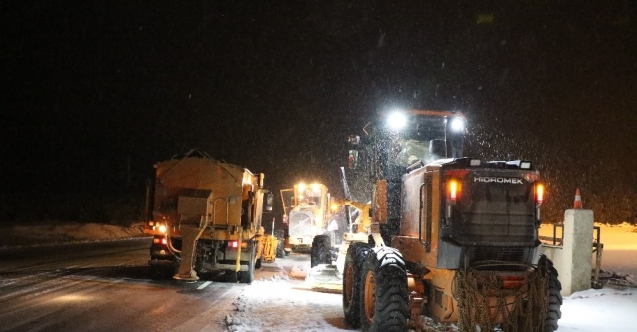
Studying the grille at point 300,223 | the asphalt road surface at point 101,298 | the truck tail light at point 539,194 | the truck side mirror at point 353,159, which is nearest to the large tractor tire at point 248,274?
the asphalt road surface at point 101,298

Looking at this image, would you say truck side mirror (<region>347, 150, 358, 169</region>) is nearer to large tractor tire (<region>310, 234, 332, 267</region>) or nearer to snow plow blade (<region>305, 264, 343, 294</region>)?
snow plow blade (<region>305, 264, 343, 294</region>)

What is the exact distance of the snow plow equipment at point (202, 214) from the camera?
55.4 ft

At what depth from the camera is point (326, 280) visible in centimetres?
1588

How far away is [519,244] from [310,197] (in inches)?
651

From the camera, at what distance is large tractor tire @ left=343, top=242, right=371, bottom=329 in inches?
419

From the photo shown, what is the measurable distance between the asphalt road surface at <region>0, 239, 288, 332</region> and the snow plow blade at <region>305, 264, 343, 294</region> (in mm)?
1882

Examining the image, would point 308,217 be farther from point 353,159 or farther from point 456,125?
point 456,125

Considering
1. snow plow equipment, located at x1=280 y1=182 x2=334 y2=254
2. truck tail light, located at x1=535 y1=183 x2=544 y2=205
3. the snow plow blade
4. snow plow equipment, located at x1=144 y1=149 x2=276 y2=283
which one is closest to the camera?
truck tail light, located at x1=535 y1=183 x2=544 y2=205

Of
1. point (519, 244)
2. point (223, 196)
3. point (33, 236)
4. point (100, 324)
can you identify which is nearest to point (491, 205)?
point (519, 244)

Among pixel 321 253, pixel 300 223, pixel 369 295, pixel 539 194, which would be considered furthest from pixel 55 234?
pixel 539 194

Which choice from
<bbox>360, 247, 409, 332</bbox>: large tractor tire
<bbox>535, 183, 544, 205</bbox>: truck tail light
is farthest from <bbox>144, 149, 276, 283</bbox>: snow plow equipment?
<bbox>535, 183, 544, 205</bbox>: truck tail light

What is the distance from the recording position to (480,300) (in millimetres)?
8680

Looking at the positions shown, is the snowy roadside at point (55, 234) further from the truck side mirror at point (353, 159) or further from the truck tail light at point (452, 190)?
the truck tail light at point (452, 190)

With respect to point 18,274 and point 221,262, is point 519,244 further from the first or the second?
point 18,274
